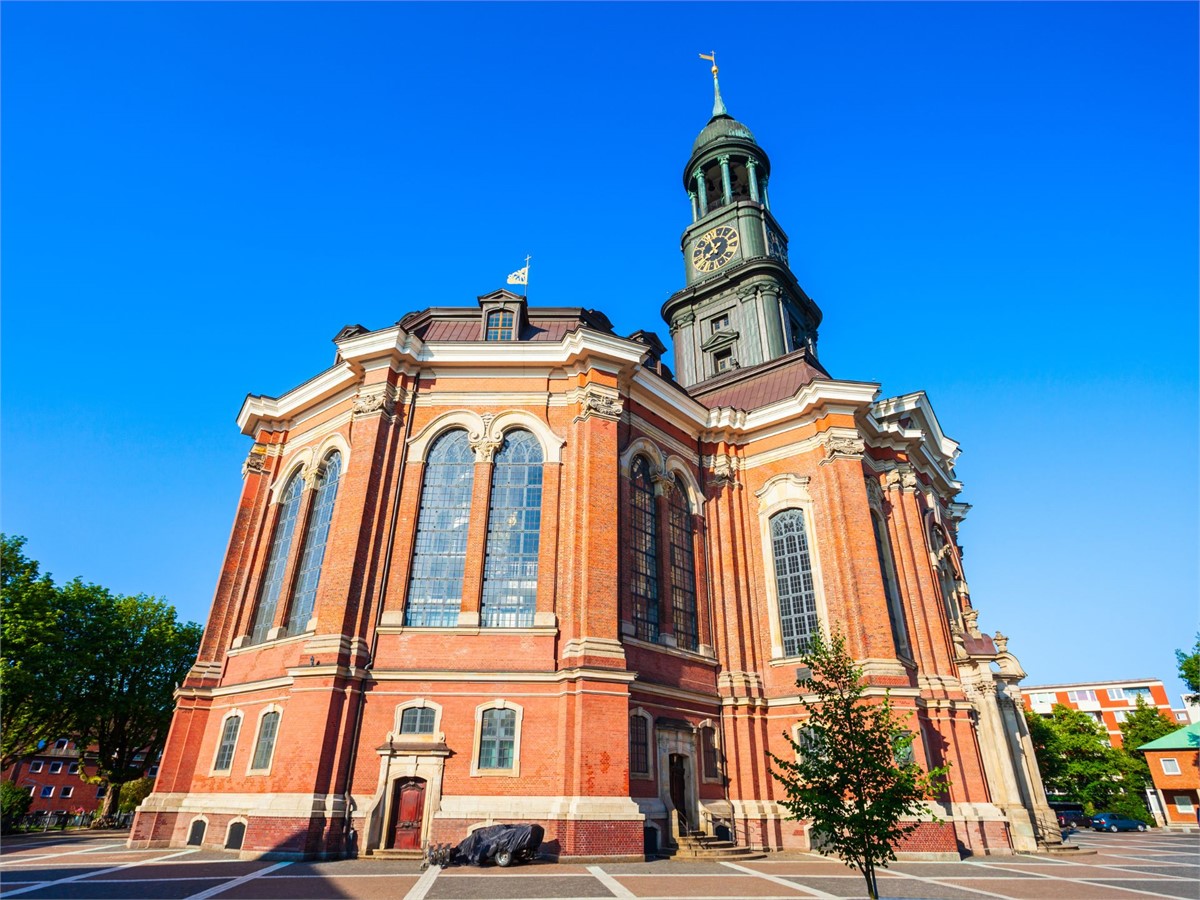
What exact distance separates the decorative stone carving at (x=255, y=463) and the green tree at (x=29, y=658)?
13.4 metres

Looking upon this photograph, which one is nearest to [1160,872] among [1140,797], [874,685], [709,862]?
[874,685]

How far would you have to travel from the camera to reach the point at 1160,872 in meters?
17.1

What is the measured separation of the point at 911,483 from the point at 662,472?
10863 mm

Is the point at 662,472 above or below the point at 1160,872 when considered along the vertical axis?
above

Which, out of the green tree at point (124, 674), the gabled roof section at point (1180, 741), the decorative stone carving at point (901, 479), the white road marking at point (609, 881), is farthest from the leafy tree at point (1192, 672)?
the green tree at point (124, 674)

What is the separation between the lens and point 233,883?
12.5 meters

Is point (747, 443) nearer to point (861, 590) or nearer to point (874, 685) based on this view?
point (861, 590)

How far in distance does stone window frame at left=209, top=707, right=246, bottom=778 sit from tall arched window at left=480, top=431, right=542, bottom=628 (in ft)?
27.0

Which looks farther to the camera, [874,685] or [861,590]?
[861,590]

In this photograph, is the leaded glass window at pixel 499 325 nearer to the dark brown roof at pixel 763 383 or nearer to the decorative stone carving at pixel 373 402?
the decorative stone carving at pixel 373 402

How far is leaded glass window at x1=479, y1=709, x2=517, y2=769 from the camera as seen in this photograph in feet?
56.9

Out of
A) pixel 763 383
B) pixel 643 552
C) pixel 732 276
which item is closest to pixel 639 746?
pixel 643 552

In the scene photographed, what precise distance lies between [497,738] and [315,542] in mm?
9436

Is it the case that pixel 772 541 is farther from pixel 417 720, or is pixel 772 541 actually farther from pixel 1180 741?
pixel 1180 741
